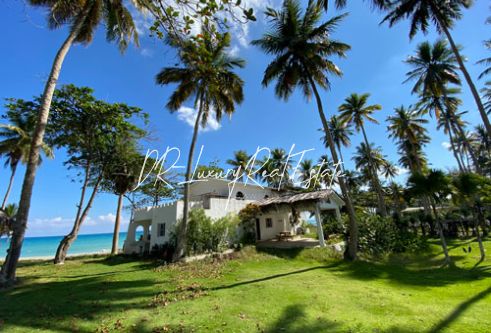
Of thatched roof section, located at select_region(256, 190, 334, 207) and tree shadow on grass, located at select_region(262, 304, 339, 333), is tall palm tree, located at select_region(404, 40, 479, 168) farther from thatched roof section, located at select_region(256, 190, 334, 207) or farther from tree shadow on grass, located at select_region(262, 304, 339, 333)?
tree shadow on grass, located at select_region(262, 304, 339, 333)

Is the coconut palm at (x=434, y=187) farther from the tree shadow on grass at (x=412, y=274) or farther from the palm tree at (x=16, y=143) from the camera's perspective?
the palm tree at (x=16, y=143)

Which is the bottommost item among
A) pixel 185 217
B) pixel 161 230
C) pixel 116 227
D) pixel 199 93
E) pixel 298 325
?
pixel 298 325

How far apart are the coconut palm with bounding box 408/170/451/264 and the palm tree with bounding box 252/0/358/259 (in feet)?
13.5

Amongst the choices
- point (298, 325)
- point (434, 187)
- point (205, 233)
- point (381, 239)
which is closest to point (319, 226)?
point (381, 239)

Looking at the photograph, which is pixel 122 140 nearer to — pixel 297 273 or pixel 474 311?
pixel 297 273

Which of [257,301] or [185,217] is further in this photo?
[185,217]

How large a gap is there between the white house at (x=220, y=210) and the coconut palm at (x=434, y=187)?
5.22m

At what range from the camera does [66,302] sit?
7.08m

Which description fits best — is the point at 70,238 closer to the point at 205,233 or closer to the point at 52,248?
the point at 205,233

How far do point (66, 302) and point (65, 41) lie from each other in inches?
421

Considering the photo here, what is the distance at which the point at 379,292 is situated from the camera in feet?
26.0

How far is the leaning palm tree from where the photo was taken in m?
8.96

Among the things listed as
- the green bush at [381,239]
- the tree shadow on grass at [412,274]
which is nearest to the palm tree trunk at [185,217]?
the tree shadow on grass at [412,274]

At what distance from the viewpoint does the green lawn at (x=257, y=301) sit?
213 inches
